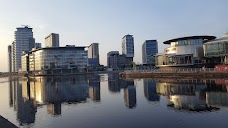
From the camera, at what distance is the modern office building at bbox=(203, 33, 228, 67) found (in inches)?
4828

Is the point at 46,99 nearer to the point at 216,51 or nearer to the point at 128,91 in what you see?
the point at 128,91

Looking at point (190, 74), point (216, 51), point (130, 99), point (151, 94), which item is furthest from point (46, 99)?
point (216, 51)

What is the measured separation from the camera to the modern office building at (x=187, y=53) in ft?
453

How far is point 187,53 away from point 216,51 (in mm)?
16270

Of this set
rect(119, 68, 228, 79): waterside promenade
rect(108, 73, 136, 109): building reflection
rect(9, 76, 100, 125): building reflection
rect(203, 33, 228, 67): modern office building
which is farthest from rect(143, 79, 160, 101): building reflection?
rect(203, 33, 228, 67): modern office building

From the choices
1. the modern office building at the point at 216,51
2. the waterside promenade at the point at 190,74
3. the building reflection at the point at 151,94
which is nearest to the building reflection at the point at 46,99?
the building reflection at the point at 151,94

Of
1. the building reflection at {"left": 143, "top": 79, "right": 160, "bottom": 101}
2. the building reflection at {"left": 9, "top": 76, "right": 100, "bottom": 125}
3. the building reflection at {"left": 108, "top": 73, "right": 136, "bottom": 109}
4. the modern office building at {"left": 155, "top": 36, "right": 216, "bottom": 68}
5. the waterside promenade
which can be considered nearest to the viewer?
the building reflection at {"left": 9, "top": 76, "right": 100, "bottom": 125}

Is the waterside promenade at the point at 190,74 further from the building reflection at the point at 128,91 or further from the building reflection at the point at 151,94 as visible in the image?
the building reflection at the point at 151,94

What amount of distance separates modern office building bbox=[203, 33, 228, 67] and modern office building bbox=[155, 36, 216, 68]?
17.9ft

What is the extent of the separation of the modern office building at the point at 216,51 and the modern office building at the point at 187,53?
17.9ft

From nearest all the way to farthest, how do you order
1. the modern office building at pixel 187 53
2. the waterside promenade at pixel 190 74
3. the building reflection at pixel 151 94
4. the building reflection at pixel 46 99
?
the building reflection at pixel 46 99 < the building reflection at pixel 151 94 < the waterside promenade at pixel 190 74 < the modern office building at pixel 187 53

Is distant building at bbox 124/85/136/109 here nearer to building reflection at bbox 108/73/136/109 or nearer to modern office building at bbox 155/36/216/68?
building reflection at bbox 108/73/136/109

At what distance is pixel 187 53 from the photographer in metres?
139

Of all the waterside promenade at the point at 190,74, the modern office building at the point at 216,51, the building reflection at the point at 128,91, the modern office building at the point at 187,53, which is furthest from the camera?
the modern office building at the point at 187,53
